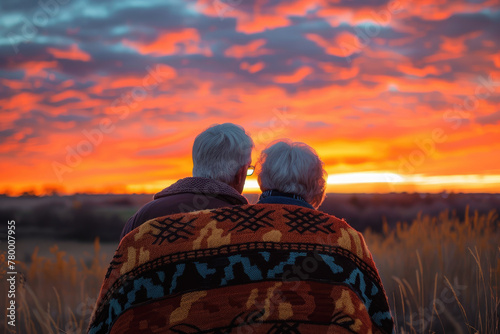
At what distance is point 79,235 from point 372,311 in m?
9.80

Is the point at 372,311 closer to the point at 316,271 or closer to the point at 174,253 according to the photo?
the point at 316,271

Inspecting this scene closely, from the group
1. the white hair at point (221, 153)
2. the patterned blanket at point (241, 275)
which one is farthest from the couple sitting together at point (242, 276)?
the white hair at point (221, 153)

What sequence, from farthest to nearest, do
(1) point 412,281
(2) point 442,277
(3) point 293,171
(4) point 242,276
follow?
1. (1) point 412,281
2. (2) point 442,277
3. (3) point 293,171
4. (4) point 242,276

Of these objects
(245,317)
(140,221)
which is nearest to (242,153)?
(140,221)

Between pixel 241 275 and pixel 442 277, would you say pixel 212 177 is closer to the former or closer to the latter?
pixel 241 275

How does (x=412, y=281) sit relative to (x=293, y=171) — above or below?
below

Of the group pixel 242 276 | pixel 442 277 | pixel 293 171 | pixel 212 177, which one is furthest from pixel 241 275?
pixel 442 277

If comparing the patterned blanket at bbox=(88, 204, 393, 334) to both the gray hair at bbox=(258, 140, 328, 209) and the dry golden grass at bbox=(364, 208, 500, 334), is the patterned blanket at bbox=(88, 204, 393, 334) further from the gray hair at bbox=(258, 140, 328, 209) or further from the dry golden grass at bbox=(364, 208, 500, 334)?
the dry golden grass at bbox=(364, 208, 500, 334)

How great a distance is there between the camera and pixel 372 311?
2.42 meters

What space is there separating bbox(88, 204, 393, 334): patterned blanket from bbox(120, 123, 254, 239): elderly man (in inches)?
22.3

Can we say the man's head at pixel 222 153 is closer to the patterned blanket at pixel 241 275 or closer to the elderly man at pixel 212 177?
the elderly man at pixel 212 177

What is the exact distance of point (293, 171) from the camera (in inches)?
104

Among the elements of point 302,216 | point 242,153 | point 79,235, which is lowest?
point 79,235

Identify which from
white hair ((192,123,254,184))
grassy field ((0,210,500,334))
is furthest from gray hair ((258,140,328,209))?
grassy field ((0,210,500,334))
